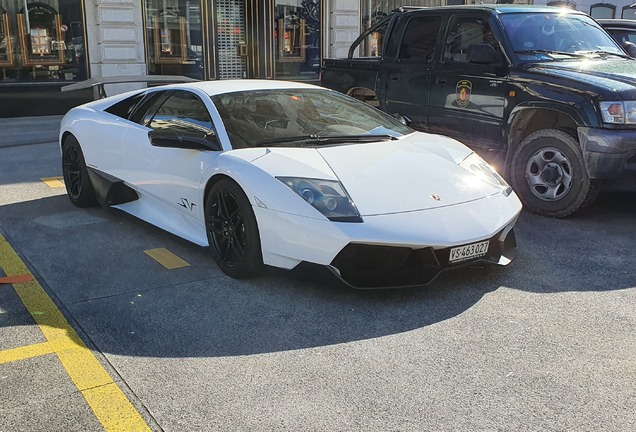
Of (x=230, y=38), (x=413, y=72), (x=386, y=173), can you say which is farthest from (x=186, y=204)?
(x=230, y=38)

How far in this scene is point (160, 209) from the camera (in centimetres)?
525

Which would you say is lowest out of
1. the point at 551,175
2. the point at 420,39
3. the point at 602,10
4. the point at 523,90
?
the point at 551,175

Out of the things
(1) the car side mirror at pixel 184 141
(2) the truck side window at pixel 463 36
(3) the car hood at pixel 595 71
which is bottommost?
(1) the car side mirror at pixel 184 141

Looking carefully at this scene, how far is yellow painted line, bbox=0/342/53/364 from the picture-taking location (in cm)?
330

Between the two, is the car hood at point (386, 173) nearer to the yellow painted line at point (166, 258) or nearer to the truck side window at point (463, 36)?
the yellow painted line at point (166, 258)

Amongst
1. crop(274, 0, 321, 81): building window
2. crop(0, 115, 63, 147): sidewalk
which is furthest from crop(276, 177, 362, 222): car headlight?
crop(274, 0, 321, 81): building window

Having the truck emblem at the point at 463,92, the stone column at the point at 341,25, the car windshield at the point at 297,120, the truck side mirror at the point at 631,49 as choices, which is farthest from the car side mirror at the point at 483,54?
the stone column at the point at 341,25

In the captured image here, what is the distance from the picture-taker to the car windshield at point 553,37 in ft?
21.4

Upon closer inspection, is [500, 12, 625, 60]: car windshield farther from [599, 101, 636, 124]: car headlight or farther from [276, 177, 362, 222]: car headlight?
[276, 177, 362, 222]: car headlight

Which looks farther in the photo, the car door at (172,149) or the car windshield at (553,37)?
the car windshield at (553,37)

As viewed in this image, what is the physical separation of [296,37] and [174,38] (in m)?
3.23

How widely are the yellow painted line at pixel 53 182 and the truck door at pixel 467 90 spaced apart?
4222 millimetres

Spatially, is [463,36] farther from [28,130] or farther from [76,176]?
[28,130]

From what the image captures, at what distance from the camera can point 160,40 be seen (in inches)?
593
